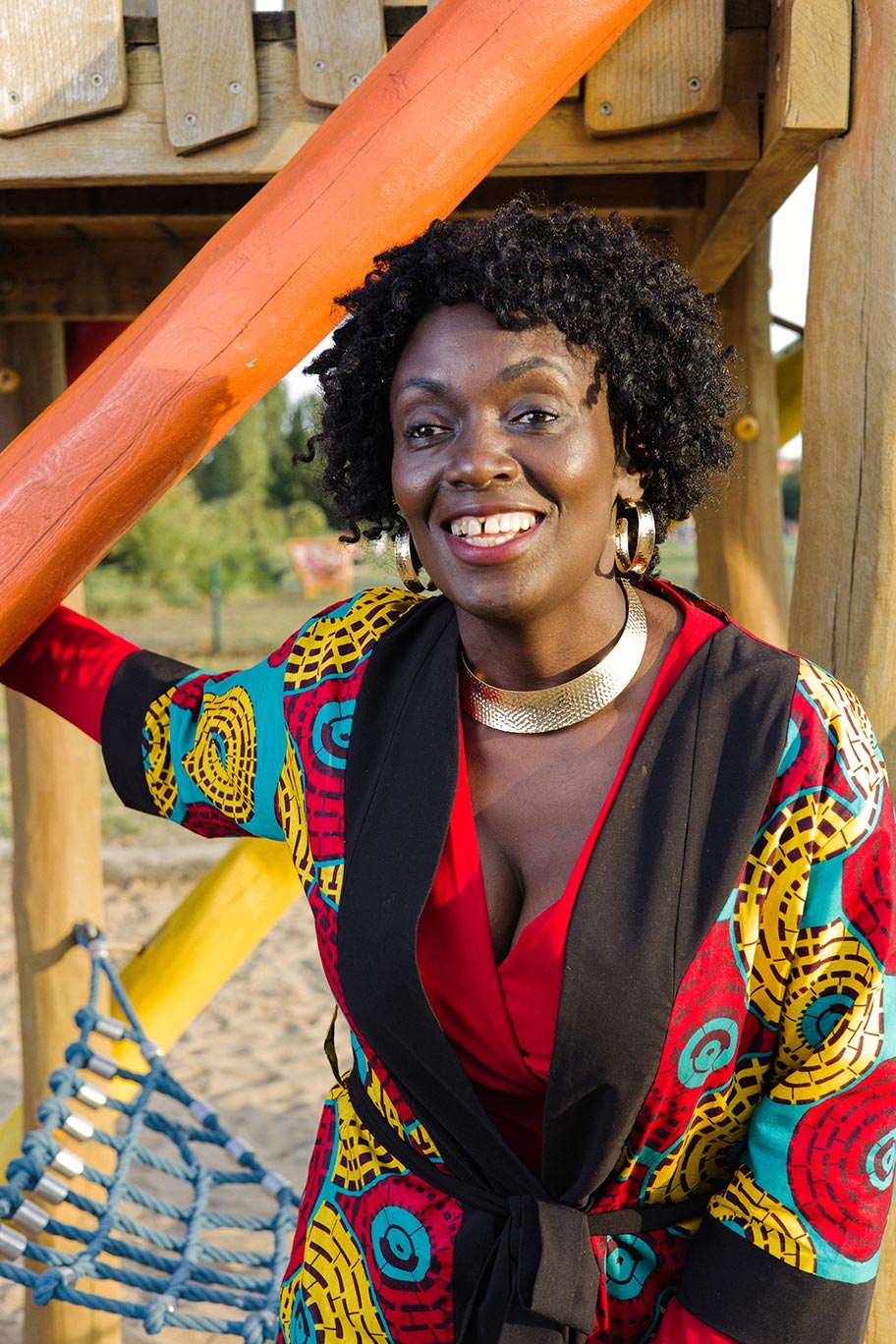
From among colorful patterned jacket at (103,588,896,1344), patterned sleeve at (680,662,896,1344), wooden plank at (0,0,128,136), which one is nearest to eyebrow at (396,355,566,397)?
colorful patterned jacket at (103,588,896,1344)

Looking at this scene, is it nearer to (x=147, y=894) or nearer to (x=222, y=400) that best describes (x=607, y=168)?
(x=222, y=400)

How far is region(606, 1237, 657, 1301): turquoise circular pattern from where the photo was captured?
5.35 feet

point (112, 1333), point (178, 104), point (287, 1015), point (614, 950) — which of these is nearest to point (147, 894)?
point (287, 1015)

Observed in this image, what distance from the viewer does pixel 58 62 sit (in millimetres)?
2236

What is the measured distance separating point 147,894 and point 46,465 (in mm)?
6208

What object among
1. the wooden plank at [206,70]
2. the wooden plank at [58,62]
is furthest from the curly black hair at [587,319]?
the wooden plank at [58,62]

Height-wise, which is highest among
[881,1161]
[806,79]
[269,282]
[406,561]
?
[806,79]

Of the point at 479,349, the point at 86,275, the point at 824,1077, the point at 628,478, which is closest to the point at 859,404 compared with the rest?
the point at 628,478

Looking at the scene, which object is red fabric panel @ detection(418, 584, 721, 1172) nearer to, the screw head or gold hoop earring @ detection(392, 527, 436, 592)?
gold hoop earring @ detection(392, 527, 436, 592)

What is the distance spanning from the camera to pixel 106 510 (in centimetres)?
179

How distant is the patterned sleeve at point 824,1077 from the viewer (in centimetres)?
151

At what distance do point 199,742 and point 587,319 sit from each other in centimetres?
83

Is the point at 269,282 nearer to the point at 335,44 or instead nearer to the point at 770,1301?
the point at 335,44

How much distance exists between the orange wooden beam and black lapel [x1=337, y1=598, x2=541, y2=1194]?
442mm
